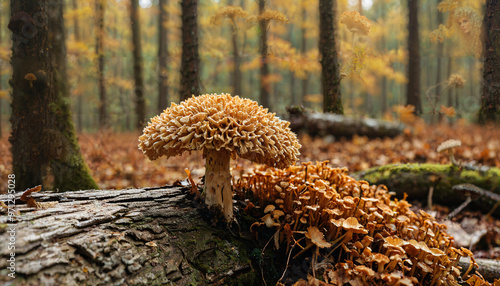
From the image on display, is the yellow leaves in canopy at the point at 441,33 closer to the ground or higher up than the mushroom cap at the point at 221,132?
higher up

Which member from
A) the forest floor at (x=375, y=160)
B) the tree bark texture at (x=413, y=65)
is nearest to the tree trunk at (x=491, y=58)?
the forest floor at (x=375, y=160)

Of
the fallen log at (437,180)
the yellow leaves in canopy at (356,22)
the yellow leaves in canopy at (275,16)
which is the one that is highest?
the yellow leaves in canopy at (275,16)

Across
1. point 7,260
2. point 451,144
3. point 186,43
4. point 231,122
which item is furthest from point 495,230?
point 186,43

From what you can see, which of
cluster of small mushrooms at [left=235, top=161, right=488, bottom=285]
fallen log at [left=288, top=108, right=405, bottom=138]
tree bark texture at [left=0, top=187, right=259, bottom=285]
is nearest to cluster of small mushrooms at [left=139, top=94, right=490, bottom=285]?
cluster of small mushrooms at [left=235, top=161, right=488, bottom=285]

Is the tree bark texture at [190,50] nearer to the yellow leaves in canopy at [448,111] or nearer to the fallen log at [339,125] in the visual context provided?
the fallen log at [339,125]

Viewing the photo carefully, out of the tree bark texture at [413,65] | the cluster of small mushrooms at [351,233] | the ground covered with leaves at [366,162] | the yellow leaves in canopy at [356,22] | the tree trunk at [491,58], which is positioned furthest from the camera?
the tree bark texture at [413,65]

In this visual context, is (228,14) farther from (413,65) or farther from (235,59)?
(413,65)

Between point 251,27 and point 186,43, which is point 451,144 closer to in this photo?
point 251,27
